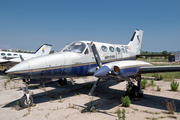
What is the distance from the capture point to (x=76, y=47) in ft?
25.8

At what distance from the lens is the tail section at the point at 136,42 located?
13014 millimetres

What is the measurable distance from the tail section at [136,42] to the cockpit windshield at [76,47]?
251 inches

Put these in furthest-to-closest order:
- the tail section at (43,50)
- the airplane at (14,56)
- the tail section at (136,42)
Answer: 1. the tail section at (43,50)
2. the airplane at (14,56)
3. the tail section at (136,42)

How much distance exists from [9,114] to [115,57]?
723 cm

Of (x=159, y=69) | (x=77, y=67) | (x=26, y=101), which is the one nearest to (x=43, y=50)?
(x=77, y=67)

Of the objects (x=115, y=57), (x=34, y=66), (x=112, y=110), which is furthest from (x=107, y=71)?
(x=115, y=57)

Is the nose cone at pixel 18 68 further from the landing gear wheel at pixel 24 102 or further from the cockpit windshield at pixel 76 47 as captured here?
the cockpit windshield at pixel 76 47

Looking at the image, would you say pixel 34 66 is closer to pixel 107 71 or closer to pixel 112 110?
pixel 107 71

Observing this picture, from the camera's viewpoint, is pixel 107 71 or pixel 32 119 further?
pixel 107 71

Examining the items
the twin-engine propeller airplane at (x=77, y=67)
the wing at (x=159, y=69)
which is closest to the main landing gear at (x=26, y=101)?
the twin-engine propeller airplane at (x=77, y=67)

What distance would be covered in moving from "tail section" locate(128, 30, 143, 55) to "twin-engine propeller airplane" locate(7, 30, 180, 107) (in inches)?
192

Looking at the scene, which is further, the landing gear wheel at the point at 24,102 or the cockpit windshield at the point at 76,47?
the cockpit windshield at the point at 76,47

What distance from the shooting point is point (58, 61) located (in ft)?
21.4

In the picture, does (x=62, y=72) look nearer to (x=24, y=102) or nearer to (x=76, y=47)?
(x=76, y=47)
